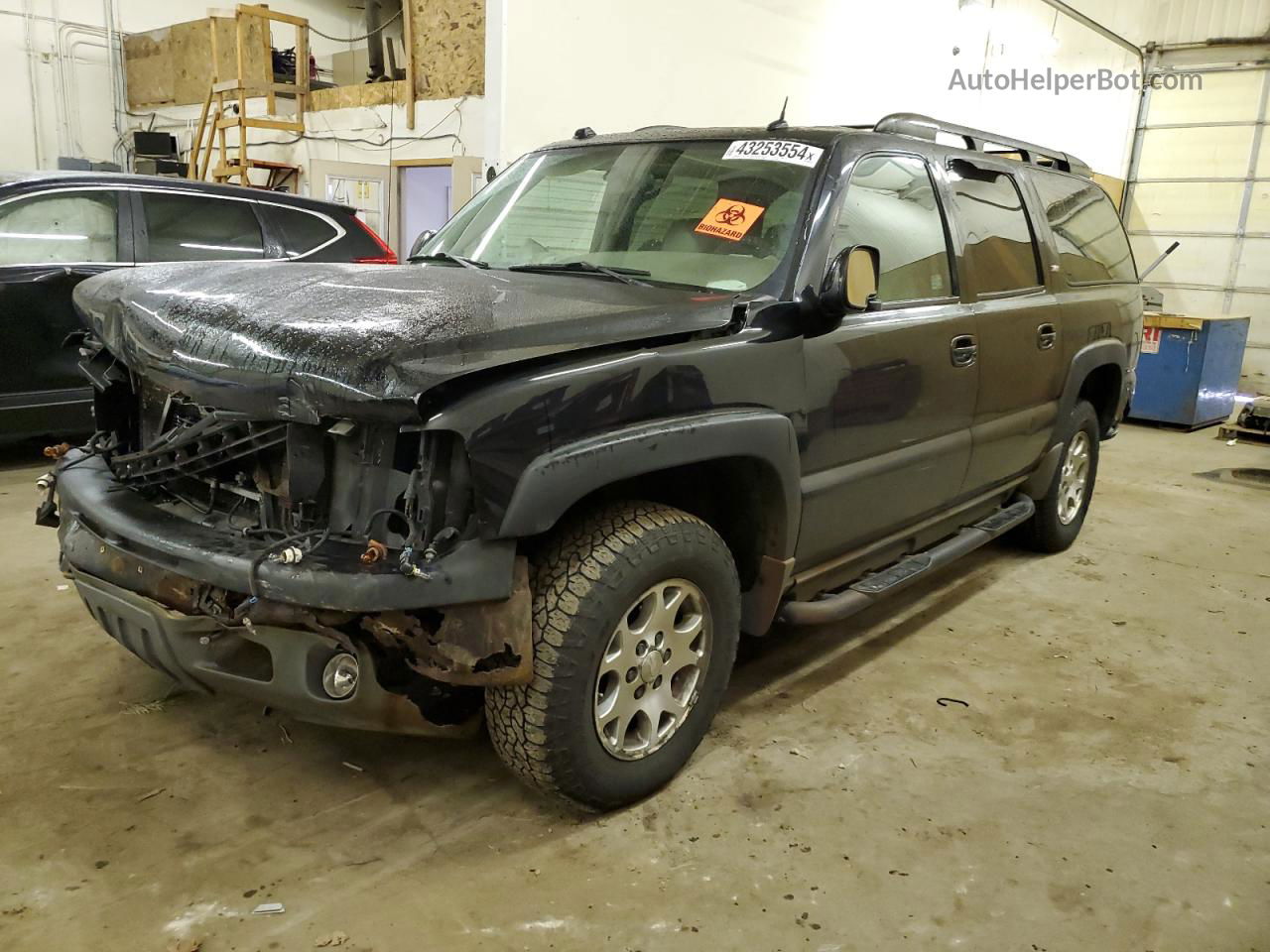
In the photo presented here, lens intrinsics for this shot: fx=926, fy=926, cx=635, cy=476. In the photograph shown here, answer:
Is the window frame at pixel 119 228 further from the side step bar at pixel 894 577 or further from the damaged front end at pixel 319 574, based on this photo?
the side step bar at pixel 894 577

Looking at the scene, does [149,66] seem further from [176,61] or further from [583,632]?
[583,632]

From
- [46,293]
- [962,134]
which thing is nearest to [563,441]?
[962,134]

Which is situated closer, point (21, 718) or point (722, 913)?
point (722, 913)

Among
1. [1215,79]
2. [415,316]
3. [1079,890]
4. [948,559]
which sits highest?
[1215,79]

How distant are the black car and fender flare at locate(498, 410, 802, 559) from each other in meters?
4.21

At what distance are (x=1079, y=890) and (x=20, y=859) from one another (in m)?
2.42

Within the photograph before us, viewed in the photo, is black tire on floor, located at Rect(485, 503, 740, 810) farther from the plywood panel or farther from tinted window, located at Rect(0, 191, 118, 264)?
the plywood panel

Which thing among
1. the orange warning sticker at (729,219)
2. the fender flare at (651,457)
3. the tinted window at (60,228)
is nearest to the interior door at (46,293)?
the tinted window at (60,228)

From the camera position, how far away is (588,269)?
274 cm

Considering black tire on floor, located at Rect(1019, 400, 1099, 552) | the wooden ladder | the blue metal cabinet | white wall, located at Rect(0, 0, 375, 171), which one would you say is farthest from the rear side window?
white wall, located at Rect(0, 0, 375, 171)

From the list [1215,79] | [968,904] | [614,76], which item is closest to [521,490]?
[968,904]

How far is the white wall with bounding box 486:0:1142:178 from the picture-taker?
21.0ft

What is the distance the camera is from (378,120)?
341 inches

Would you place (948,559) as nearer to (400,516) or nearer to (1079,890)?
(1079,890)
